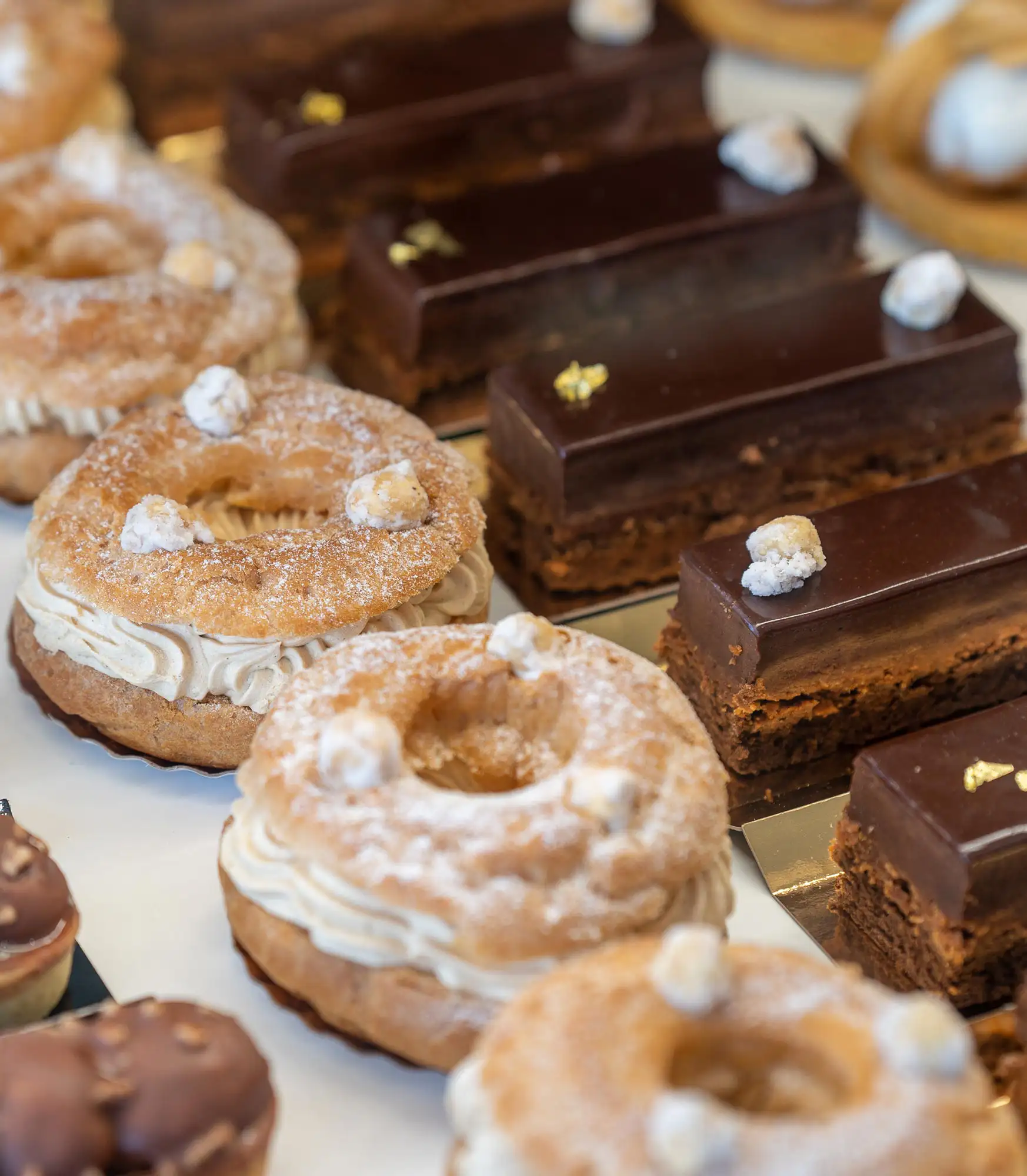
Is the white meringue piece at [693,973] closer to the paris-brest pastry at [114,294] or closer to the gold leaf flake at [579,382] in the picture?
the gold leaf flake at [579,382]

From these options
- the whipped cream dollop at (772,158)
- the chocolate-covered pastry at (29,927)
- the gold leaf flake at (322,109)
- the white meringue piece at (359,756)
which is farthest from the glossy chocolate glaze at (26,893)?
the whipped cream dollop at (772,158)

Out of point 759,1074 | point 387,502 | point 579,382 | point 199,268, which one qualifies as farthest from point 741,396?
point 759,1074

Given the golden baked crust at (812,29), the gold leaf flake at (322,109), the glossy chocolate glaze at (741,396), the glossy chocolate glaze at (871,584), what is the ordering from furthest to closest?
the golden baked crust at (812,29) < the gold leaf flake at (322,109) < the glossy chocolate glaze at (741,396) < the glossy chocolate glaze at (871,584)

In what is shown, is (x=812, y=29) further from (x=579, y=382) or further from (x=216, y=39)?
(x=579, y=382)

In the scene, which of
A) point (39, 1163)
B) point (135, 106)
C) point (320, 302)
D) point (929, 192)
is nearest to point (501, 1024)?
point (39, 1163)

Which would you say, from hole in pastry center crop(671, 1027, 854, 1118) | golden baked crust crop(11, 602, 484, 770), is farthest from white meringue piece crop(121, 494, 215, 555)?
hole in pastry center crop(671, 1027, 854, 1118)

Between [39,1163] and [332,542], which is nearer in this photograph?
Result: [39,1163]

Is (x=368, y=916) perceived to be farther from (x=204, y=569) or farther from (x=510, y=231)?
(x=510, y=231)
